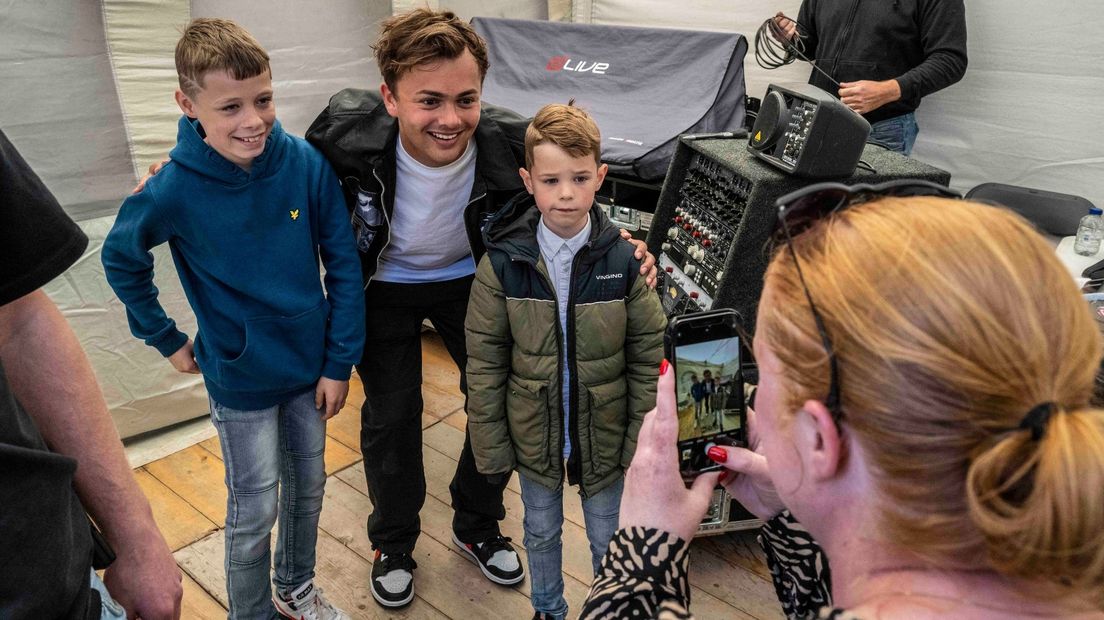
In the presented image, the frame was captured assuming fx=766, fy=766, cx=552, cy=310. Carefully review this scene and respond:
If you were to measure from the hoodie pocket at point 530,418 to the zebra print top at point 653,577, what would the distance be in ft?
2.62

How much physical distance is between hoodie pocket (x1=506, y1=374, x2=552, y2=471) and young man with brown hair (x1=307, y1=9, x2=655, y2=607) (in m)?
0.19

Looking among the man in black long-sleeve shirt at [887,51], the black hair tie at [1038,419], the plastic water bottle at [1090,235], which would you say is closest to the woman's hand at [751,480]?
the black hair tie at [1038,419]

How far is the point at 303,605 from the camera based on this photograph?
203 centimetres

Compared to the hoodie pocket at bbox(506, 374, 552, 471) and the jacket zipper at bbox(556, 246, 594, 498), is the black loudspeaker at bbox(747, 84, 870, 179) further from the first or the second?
the hoodie pocket at bbox(506, 374, 552, 471)

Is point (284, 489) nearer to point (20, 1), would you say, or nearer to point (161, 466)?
point (161, 466)

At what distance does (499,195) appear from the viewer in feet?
6.56

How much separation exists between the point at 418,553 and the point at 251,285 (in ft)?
3.60

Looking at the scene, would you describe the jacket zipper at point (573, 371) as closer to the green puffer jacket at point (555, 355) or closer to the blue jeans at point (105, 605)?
the green puffer jacket at point (555, 355)

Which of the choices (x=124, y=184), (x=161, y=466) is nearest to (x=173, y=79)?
(x=124, y=184)

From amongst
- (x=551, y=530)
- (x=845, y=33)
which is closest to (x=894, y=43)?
(x=845, y=33)

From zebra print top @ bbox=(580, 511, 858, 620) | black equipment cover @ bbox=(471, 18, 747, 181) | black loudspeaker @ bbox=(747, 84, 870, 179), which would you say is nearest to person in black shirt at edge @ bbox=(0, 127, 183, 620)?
zebra print top @ bbox=(580, 511, 858, 620)

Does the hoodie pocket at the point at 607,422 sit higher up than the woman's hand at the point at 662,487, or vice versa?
the woman's hand at the point at 662,487

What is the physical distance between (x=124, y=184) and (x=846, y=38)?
278cm

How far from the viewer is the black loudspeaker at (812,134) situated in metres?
1.77
